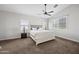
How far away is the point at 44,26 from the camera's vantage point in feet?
4.71

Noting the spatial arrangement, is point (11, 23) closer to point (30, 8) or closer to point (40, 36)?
point (30, 8)

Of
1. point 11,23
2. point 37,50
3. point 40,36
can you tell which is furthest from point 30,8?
point 40,36

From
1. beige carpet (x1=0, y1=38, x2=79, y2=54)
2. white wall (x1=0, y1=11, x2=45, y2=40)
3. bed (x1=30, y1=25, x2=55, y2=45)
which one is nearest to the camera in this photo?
beige carpet (x1=0, y1=38, x2=79, y2=54)

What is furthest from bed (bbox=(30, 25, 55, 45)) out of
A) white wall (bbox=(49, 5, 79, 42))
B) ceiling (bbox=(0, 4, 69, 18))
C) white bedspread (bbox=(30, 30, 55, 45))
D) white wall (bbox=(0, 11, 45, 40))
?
ceiling (bbox=(0, 4, 69, 18))

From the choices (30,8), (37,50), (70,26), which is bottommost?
(37,50)

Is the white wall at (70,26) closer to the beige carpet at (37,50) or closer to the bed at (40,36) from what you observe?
the beige carpet at (37,50)

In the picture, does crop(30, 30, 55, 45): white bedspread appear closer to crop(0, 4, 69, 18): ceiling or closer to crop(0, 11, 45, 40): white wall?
crop(0, 11, 45, 40): white wall

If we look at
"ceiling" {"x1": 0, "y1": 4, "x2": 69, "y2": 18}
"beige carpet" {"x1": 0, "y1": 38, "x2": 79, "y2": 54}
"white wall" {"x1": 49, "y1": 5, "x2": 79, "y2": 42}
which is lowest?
"beige carpet" {"x1": 0, "y1": 38, "x2": 79, "y2": 54}

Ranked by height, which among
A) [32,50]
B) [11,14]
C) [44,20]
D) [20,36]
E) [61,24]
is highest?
[11,14]

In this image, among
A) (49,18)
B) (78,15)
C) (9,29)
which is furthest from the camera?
(49,18)

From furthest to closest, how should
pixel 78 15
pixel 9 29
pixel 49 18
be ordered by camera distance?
pixel 49 18, pixel 9 29, pixel 78 15

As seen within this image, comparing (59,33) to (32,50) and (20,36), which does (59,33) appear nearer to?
(32,50)
